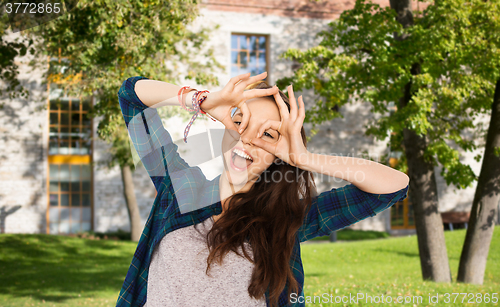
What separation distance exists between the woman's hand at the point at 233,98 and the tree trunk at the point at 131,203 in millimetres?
12830

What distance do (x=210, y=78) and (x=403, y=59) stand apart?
13.5 ft

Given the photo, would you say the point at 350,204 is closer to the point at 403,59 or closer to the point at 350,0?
the point at 403,59

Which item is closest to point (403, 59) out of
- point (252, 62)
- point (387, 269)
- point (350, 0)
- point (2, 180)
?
point (387, 269)

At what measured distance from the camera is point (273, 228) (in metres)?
1.76

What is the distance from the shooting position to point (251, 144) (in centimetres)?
168

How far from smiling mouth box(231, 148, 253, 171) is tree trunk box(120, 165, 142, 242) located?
501 inches

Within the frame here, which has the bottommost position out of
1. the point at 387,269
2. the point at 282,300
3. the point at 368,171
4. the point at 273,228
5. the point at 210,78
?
the point at 387,269

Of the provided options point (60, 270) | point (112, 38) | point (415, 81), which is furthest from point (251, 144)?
point (60, 270)

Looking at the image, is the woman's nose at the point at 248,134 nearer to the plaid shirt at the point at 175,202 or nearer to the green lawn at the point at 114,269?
the plaid shirt at the point at 175,202

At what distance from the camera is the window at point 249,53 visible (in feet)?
55.4

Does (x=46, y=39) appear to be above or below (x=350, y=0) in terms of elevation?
below

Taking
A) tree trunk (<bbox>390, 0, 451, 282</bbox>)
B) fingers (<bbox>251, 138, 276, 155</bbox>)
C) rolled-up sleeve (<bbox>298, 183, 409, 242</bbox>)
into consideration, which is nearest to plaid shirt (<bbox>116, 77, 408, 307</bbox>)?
rolled-up sleeve (<bbox>298, 183, 409, 242</bbox>)

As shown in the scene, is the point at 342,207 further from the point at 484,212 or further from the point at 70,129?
the point at 70,129

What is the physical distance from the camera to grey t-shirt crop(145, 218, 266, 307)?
1603 mm
